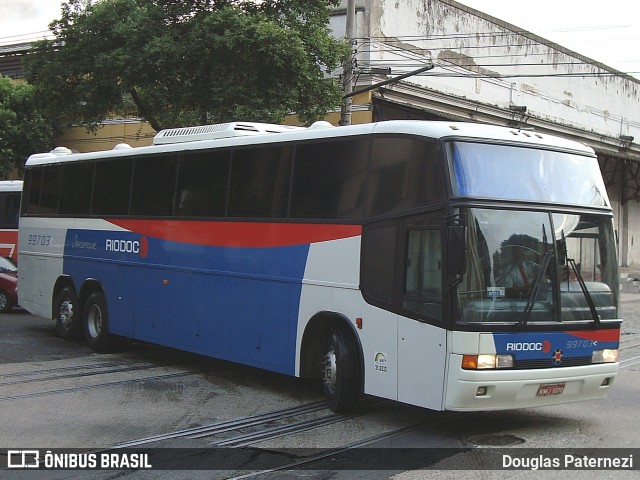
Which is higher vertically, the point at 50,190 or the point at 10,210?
the point at 10,210

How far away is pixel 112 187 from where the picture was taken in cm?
1390

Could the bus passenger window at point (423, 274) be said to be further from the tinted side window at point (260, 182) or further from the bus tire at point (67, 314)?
the bus tire at point (67, 314)

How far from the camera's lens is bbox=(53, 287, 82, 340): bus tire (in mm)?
14734

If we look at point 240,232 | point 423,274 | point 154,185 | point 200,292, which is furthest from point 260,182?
point 423,274

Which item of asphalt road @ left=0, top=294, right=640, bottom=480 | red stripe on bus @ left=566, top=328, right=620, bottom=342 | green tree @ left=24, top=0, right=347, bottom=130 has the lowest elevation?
asphalt road @ left=0, top=294, right=640, bottom=480

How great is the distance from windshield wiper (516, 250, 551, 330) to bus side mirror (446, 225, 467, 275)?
77 centimetres

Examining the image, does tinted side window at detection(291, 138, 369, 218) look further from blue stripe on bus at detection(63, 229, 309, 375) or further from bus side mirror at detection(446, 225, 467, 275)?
bus side mirror at detection(446, 225, 467, 275)

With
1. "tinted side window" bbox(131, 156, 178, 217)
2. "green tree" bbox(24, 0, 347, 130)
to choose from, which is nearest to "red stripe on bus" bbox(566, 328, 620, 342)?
"tinted side window" bbox(131, 156, 178, 217)

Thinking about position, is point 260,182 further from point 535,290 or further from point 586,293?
point 586,293

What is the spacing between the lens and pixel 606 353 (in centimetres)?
862

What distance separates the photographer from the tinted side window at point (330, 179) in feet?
31.2

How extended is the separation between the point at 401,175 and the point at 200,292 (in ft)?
13.5

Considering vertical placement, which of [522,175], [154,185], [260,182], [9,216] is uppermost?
[9,216]

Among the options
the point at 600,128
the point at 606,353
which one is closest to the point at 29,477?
the point at 606,353
